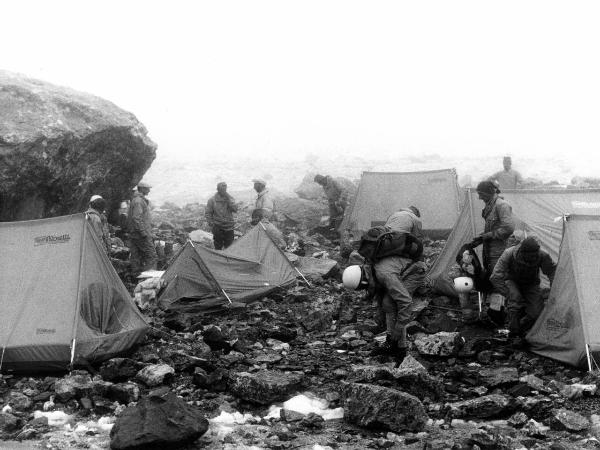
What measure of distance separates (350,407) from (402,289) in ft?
5.63

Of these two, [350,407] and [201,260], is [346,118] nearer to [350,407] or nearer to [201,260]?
[201,260]

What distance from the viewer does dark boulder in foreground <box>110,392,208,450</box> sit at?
15.8ft

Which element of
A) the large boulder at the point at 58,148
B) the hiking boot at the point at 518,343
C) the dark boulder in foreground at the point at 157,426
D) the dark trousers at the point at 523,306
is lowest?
the hiking boot at the point at 518,343

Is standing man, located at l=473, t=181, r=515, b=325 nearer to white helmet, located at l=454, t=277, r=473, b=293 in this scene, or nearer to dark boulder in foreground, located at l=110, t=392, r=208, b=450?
white helmet, located at l=454, t=277, r=473, b=293

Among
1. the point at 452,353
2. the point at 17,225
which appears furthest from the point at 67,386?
the point at 452,353

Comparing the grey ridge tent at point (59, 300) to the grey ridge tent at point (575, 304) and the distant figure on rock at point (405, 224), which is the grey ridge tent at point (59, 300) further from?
the grey ridge tent at point (575, 304)

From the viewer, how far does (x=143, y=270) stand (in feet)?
36.8

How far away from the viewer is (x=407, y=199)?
13.6 m

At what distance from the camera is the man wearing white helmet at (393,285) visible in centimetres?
678

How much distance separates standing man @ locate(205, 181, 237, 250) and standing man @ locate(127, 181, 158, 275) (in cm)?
138

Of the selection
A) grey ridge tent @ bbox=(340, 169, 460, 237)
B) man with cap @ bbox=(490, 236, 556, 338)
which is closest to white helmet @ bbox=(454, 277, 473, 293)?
man with cap @ bbox=(490, 236, 556, 338)

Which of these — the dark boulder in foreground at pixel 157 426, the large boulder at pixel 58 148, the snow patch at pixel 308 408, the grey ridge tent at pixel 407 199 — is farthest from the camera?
the grey ridge tent at pixel 407 199

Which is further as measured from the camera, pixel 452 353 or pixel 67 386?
pixel 452 353

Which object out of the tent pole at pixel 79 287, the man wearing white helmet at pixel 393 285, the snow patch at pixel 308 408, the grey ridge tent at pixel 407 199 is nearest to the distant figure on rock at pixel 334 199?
the grey ridge tent at pixel 407 199
